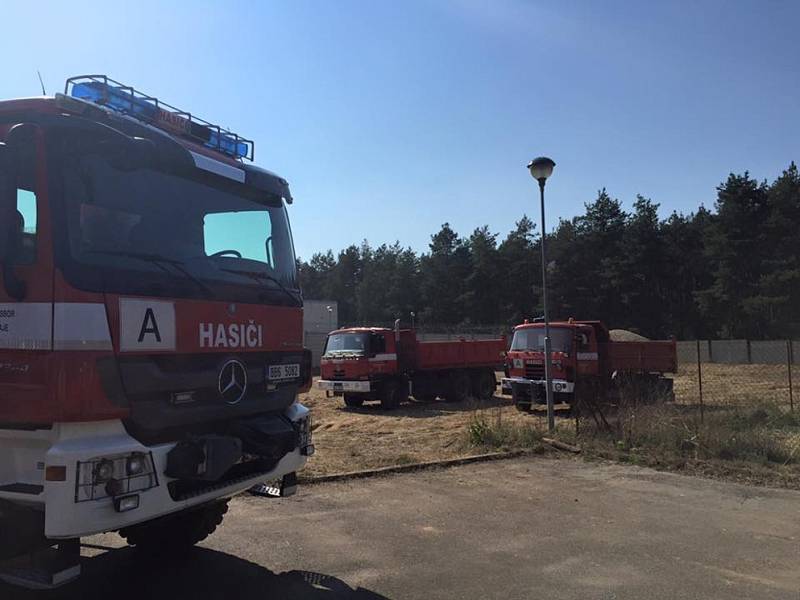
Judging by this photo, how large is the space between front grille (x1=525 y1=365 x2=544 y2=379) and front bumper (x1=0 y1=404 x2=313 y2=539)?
15132 millimetres

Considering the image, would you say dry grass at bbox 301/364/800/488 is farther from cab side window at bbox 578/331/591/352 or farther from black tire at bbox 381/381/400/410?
black tire at bbox 381/381/400/410

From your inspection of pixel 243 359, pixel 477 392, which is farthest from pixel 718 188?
pixel 243 359

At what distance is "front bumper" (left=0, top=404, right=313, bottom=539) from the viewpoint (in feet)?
11.5

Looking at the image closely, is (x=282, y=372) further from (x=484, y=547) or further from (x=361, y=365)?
(x=361, y=365)

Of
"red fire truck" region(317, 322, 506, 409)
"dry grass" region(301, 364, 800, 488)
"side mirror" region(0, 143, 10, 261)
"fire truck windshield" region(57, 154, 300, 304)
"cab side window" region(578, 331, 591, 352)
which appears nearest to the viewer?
"side mirror" region(0, 143, 10, 261)

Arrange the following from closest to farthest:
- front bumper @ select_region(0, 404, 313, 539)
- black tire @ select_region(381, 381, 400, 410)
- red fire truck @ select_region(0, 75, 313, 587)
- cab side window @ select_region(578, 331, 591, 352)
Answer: front bumper @ select_region(0, 404, 313, 539), red fire truck @ select_region(0, 75, 313, 587), cab side window @ select_region(578, 331, 591, 352), black tire @ select_region(381, 381, 400, 410)

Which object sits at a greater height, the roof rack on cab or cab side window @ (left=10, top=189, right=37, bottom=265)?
the roof rack on cab

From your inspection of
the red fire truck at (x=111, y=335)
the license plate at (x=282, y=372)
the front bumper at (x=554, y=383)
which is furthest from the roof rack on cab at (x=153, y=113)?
the front bumper at (x=554, y=383)

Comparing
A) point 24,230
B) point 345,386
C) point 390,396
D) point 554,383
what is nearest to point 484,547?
point 24,230

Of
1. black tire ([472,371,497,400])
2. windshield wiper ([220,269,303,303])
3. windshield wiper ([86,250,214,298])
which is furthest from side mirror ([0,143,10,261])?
black tire ([472,371,497,400])

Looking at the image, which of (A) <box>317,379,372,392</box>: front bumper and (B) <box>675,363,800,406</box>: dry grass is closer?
(B) <box>675,363,800,406</box>: dry grass

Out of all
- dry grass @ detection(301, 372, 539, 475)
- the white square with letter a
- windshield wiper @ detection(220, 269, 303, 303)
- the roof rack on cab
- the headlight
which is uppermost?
the roof rack on cab

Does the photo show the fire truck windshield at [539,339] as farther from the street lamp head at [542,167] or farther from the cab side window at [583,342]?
the street lamp head at [542,167]

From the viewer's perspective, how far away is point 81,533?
3.56m
